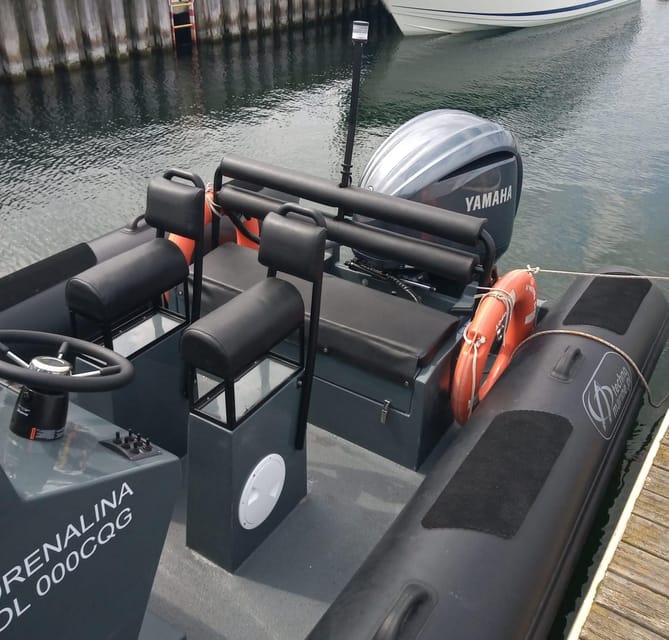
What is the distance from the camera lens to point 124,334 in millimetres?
2406

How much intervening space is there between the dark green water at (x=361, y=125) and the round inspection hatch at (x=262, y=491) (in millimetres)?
1581

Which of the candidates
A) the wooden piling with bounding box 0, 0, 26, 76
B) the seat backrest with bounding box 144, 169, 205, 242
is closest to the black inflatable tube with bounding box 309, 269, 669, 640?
the seat backrest with bounding box 144, 169, 205, 242

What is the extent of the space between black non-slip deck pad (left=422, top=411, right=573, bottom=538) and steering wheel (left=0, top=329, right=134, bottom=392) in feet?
3.42

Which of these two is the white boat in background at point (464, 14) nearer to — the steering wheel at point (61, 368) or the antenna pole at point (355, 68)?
the antenna pole at point (355, 68)

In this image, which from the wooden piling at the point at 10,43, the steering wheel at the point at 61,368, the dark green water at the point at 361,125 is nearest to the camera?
the steering wheel at the point at 61,368

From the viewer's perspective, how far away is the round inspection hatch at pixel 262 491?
2.14m

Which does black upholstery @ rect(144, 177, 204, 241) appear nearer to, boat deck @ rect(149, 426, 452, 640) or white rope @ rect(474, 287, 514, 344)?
boat deck @ rect(149, 426, 452, 640)

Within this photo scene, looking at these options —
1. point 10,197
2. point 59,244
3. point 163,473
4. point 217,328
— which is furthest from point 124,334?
point 10,197

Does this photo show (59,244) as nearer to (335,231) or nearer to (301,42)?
(335,231)

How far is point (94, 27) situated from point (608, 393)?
400 inches

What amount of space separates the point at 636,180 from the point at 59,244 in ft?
18.1

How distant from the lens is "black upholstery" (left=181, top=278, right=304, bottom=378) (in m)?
1.88

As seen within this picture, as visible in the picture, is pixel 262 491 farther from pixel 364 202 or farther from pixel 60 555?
pixel 364 202

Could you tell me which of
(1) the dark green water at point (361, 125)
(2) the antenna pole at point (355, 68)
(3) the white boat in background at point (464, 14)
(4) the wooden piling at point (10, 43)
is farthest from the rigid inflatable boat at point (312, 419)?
(3) the white boat in background at point (464, 14)
